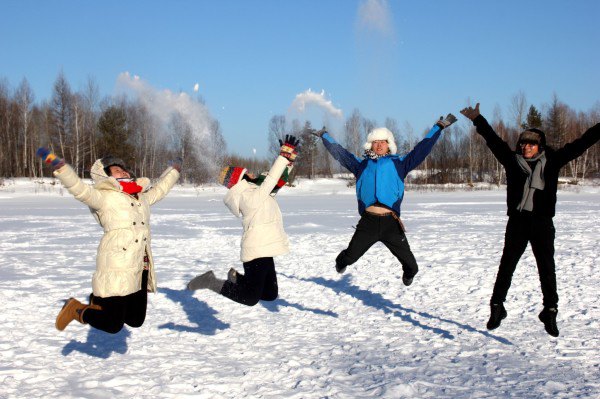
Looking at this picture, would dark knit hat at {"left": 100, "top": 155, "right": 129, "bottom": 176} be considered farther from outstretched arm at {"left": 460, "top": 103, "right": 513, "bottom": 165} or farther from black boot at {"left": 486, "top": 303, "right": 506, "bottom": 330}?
black boot at {"left": 486, "top": 303, "right": 506, "bottom": 330}

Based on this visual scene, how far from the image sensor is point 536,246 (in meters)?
4.89

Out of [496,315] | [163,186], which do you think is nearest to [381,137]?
[496,315]

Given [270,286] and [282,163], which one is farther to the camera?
[270,286]

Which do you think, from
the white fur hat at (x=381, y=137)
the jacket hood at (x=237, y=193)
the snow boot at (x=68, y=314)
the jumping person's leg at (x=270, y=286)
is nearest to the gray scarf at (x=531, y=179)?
the white fur hat at (x=381, y=137)

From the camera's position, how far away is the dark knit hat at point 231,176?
5172 millimetres

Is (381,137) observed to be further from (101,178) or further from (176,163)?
(101,178)

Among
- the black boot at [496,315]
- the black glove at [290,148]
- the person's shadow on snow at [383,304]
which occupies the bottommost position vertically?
the person's shadow on snow at [383,304]

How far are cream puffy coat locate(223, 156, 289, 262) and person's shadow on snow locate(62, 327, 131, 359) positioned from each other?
1513 mm

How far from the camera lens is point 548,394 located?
13.1ft

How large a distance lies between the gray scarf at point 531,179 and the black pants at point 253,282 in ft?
7.73

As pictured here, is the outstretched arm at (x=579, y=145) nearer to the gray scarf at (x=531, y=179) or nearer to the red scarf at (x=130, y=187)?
the gray scarf at (x=531, y=179)

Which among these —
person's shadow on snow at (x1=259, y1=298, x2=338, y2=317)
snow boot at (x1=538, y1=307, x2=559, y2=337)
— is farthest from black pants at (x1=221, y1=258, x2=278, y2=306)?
snow boot at (x1=538, y1=307, x2=559, y2=337)

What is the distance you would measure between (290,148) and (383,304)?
9.87ft

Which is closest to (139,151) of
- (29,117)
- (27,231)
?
(29,117)
